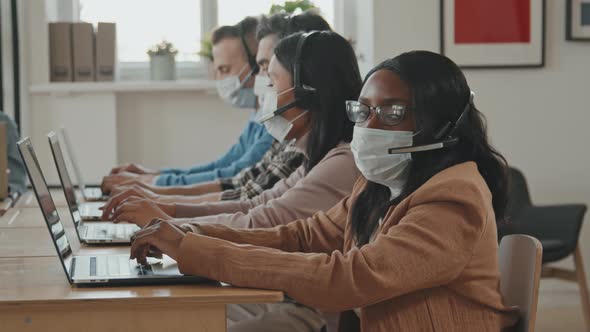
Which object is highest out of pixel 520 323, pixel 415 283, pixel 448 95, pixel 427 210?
pixel 448 95

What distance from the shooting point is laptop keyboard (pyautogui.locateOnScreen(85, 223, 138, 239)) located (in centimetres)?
214

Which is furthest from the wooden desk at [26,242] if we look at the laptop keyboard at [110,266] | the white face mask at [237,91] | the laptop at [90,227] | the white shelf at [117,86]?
the white shelf at [117,86]

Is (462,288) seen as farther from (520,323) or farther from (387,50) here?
(387,50)

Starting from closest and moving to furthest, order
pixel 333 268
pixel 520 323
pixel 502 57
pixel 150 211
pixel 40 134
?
1. pixel 333 268
2. pixel 520 323
3. pixel 150 211
4. pixel 502 57
5. pixel 40 134

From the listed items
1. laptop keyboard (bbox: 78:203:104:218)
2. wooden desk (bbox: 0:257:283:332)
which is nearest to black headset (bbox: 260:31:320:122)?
laptop keyboard (bbox: 78:203:104:218)

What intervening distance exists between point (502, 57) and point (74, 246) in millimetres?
2563

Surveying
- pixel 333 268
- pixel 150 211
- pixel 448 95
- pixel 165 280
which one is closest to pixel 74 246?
pixel 150 211

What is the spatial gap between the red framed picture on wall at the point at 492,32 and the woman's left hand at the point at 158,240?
269 cm

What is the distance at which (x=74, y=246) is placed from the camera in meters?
2.02

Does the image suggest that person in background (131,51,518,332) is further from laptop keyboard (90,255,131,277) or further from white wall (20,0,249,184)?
white wall (20,0,249,184)

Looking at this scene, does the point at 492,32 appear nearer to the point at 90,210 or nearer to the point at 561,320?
the point at 561,320

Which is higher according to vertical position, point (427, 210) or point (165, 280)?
point (427, 210)

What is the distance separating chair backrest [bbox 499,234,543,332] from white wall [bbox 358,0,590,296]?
241cm

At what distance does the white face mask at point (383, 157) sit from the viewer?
1629 mm
